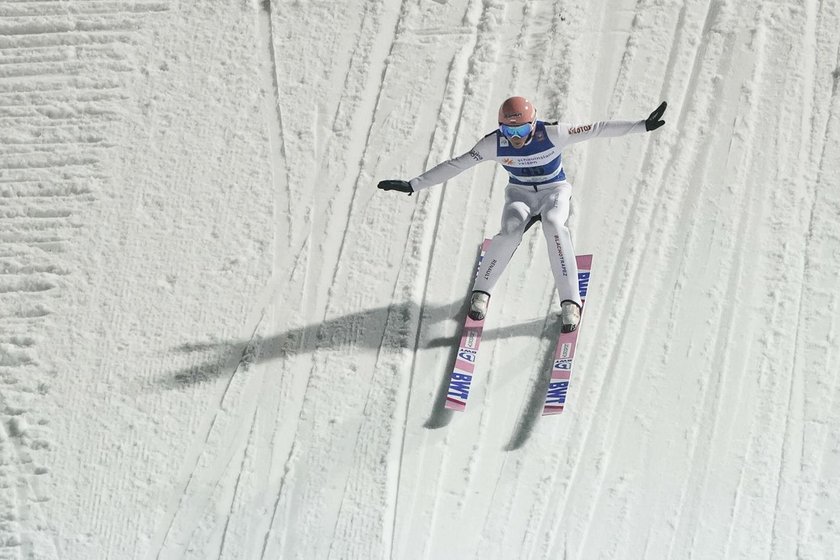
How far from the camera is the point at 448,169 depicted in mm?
6906

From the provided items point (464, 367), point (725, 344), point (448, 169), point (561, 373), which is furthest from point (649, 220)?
point (464, 367)

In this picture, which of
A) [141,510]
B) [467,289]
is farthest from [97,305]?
[467,289]

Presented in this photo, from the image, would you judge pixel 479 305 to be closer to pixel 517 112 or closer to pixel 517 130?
pixel 517 130

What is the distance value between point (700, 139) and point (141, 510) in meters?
4.76

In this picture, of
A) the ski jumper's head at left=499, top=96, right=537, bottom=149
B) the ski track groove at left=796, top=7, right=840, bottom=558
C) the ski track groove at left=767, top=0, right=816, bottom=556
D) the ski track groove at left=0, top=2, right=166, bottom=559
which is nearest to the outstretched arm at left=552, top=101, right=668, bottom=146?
the ski jumper's head at left=499, top=96, right=537, bottom=149

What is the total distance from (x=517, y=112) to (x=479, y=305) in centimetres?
140

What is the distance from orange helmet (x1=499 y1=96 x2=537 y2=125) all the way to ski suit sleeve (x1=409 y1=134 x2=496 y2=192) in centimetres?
30

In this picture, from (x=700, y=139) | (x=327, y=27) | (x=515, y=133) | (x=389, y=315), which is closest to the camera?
(x=515, y=133)

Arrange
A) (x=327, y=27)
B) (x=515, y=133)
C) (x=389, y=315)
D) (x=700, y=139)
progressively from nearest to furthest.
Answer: (x=515, y=133)
(x=389, y=315)
(x=700, y=139)
(x=327, y=27)

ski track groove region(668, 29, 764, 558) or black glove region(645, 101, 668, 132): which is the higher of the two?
black glove region(645, 101, 668, 132)

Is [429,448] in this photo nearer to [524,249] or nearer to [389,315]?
[389,315]

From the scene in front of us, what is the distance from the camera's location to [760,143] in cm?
790

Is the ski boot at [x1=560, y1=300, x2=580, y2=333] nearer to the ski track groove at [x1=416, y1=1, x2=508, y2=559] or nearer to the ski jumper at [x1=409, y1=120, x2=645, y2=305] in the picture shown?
the ski jumper at [x1=409, y1=120, x2=645, y2=305]

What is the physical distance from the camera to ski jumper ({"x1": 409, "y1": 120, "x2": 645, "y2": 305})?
6.64 metres
